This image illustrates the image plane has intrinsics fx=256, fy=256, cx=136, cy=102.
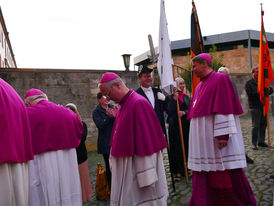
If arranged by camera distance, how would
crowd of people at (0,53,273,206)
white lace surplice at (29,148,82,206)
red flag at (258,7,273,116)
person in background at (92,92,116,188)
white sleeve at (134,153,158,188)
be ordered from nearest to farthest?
crowd of people at (0,53,273,206) < white sleeve at (134,153,158,188) < white lace surplice at (29,148,82,206) < person in background at (92,92,116,188) < red flag at (258,7,273,116)

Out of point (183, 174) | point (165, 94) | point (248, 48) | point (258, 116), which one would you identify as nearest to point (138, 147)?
point (165, 94)

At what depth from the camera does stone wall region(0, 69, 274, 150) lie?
8.69m

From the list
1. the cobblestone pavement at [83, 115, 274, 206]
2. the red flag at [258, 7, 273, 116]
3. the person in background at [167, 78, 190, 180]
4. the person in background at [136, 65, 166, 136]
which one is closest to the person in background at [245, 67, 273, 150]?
the red flag at [258, 7, 273, 116]

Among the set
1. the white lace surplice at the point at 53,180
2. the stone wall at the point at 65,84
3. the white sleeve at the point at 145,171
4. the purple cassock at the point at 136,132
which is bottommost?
the white lace surplice at the point at 53,180

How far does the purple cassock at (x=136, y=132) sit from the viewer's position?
2504 millimetres

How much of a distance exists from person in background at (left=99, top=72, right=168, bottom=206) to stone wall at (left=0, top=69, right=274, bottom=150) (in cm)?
700

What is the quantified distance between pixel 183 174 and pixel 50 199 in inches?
127

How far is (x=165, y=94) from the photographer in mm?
5262

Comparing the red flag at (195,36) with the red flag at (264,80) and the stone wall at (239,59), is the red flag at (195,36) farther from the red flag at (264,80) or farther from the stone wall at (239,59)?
the stone wall at (239,59)

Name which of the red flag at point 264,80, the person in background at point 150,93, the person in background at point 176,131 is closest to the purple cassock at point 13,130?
the person in background at point 150,93

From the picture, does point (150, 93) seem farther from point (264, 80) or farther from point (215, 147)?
point (264, 80)

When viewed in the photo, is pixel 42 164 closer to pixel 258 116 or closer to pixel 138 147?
pixel 138 147

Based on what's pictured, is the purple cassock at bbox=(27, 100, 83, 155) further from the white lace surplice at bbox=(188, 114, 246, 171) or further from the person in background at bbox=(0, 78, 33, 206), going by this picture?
the white lace surplice at bbox=(188, 114, 246, 171)

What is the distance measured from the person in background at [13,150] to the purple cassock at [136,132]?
0.86m
